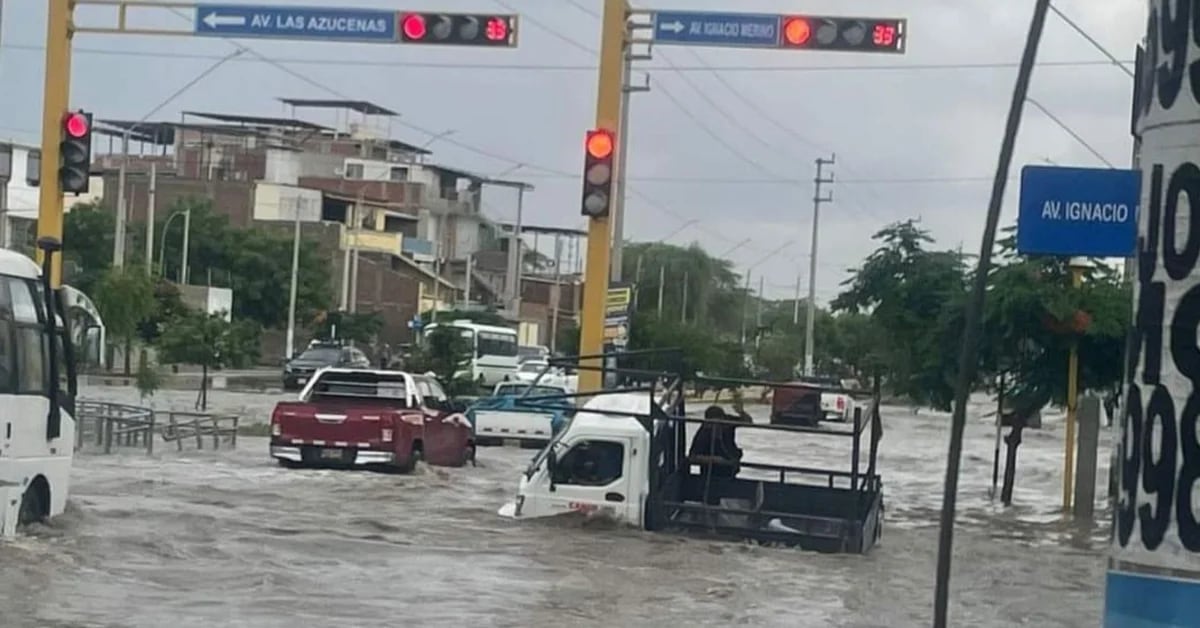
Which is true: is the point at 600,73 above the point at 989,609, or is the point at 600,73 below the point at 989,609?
above

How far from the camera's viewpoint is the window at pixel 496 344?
222ft

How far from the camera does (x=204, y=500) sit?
25.1 metres

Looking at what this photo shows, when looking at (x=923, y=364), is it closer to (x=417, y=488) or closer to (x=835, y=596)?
(x=417, y=488)

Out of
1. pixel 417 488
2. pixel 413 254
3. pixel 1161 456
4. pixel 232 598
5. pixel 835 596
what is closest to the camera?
pixel 1161 456

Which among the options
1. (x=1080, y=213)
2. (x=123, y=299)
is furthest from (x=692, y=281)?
(x=1080, y=213)

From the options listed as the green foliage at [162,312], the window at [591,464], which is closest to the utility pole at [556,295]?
the green foliage at [162,312]

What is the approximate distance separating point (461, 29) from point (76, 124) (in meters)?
4.55

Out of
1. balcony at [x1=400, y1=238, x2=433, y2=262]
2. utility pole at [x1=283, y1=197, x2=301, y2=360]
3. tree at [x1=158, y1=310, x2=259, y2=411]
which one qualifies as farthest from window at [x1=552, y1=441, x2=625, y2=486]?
balcony at [x1=400, y1=238, x2=433, y2=262]

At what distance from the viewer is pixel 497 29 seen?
22.8 meters

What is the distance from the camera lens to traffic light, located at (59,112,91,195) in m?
22.7

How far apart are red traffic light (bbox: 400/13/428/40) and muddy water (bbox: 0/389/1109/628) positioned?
5684 mm

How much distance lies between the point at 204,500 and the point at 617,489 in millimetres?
6096

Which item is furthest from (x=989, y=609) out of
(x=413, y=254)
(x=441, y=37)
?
(x=413, y=254)

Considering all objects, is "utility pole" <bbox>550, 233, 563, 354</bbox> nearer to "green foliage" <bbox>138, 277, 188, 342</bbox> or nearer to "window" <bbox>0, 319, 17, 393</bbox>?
"green foliage" <bbox>138, 277, 188, 342</bbox>
